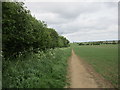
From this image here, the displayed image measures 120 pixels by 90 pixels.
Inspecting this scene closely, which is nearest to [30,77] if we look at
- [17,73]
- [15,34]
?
[17,73]

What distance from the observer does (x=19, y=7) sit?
8.74 metres

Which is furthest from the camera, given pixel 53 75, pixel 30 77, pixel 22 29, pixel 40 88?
pixel 22 29

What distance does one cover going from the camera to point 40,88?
627 cm

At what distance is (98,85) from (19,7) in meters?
6.34

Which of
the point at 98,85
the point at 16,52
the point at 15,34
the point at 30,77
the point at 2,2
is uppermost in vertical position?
the point at 2,2

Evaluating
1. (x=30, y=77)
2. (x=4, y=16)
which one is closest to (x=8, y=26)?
(x=4, y=16)

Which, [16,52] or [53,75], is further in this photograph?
[16,52]

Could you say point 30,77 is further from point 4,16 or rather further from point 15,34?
point 4,16

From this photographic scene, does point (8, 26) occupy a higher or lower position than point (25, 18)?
lower

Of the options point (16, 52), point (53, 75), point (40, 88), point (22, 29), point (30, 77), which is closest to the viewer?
point (40, 88)

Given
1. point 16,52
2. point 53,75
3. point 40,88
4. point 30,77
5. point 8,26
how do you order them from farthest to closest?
point 16,52, point 53,75, point 8,26, point 30,77, point 40,88

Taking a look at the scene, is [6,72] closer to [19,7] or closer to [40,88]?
[40,88]

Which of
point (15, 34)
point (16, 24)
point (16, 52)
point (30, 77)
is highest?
point (16, 24)

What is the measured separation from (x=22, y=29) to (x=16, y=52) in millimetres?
2487
